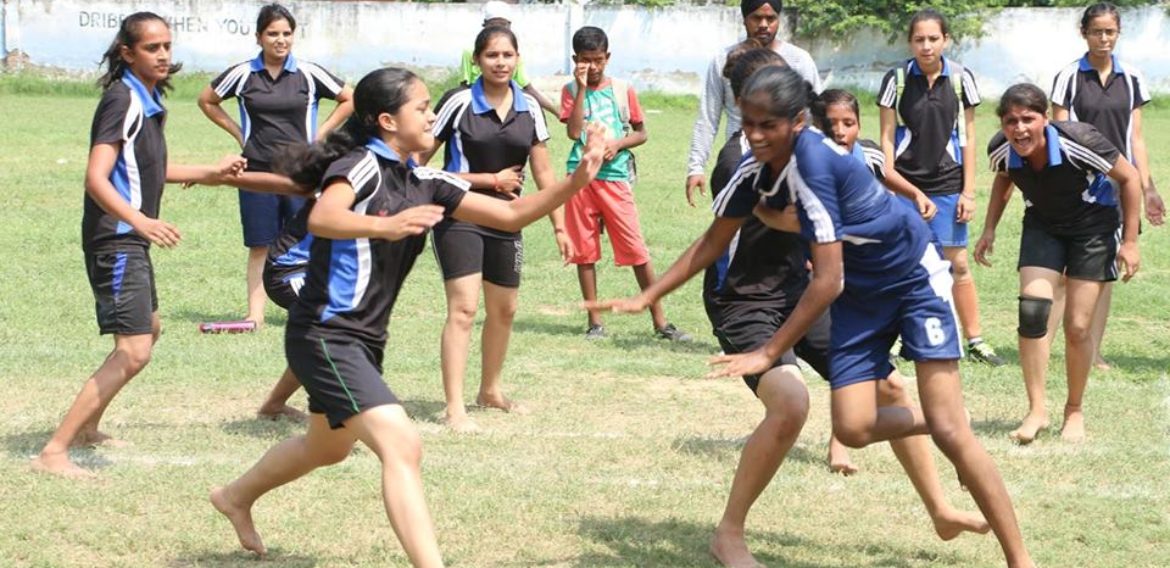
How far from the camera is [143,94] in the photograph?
7047mm

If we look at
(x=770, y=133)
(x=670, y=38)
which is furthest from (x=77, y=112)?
(x=770, y=133)

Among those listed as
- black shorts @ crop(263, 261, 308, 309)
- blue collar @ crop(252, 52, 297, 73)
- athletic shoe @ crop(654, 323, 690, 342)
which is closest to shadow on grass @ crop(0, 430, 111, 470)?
black shorts @ crop(263, 261, 308, 309)

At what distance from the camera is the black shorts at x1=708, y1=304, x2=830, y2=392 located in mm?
6270

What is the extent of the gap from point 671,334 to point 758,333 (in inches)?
169

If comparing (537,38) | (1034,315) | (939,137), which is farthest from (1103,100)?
(537,38)

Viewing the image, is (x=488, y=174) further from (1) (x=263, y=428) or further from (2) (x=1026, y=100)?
(2) (x=1026, y=100)

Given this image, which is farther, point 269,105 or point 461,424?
point 269,105

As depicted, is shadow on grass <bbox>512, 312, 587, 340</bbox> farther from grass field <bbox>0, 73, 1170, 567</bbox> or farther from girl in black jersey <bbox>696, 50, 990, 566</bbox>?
girl in black jersey <bbox>696, 50, 990, 566</bbox>

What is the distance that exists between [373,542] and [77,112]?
22.7 metres

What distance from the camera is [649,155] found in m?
21.7

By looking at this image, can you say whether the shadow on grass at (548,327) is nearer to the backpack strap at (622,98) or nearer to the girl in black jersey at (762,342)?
the backpack strap at (622,98)

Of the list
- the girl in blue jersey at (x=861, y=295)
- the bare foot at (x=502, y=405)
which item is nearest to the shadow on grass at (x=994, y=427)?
the bare foot at (x=502, y=405)

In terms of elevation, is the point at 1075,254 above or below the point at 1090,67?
below

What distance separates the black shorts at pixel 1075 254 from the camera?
781 cm
